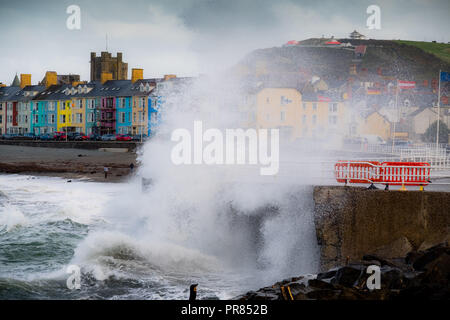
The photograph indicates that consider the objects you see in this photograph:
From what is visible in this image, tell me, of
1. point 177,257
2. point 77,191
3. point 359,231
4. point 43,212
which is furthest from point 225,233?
point 77,191

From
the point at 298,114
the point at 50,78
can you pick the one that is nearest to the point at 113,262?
the point at 298,114

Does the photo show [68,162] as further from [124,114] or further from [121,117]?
[121,117]

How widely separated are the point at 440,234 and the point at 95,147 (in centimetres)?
4863

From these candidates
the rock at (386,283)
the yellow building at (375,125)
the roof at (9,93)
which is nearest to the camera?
the rock at (386,283)

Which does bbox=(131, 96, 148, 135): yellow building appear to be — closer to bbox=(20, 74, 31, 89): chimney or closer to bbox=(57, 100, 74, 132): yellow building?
bbox=(57, 100, 74, 132): yellow building

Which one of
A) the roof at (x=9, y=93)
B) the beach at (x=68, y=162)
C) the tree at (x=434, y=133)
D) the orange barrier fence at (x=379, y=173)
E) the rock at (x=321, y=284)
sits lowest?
the rock at (x=321, y=284)

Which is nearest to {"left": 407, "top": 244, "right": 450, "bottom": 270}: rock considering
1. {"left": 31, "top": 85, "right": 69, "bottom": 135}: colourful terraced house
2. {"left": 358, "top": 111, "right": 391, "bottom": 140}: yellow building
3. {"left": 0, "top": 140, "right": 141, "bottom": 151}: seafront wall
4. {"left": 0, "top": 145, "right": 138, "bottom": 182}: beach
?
{"left": 0, "top": 145, "right": 138, "bottom": 182}: beach

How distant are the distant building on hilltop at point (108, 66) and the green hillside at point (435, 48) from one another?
94811 mm

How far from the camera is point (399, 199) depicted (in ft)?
37.5

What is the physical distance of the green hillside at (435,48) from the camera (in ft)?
497

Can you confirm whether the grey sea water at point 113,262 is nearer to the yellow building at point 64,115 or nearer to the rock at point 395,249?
the rock at point 395,249

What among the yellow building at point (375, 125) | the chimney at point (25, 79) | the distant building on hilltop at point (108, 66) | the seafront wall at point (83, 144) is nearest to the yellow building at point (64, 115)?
the distant building on hilltop at point (108, 66)
